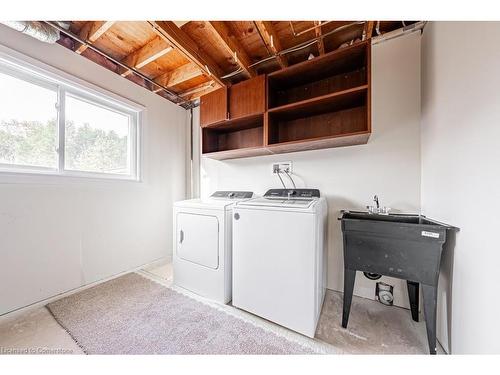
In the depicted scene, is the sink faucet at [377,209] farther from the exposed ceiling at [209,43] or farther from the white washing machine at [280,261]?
the exposed ceiling at [209,43]

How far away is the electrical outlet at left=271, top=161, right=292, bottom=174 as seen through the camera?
2.14 metres

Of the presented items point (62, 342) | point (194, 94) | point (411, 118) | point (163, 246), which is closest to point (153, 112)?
point (194, 94)

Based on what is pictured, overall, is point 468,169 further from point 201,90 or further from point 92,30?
point 92,30

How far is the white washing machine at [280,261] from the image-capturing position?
1280 mm

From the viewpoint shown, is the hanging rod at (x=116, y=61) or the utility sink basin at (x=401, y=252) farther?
the hanging rod at (x=116, y=61)

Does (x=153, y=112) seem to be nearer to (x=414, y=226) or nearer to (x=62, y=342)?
(x=62, y=342)

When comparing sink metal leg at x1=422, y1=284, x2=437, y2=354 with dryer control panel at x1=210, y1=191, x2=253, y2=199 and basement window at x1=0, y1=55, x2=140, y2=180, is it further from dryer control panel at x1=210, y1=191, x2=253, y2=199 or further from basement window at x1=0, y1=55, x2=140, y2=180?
basement window at x1=0, y1=55, x2=140, y2=180

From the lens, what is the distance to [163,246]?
2.77 meters

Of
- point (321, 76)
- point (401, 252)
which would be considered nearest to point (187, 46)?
point (321, 76)

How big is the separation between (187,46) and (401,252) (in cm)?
248

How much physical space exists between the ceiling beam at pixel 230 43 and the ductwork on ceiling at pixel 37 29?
1.40 metres

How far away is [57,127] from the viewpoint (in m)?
1.79

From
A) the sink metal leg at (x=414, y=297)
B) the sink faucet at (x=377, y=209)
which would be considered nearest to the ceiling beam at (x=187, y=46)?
the sink faucet at (x=377, y=209)

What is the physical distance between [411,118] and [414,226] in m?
1.08
